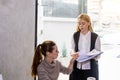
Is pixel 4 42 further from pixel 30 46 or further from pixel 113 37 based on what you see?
pixel 113 37

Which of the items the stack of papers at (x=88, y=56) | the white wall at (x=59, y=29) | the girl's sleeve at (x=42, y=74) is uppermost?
the white wall at (x=59, y=29)

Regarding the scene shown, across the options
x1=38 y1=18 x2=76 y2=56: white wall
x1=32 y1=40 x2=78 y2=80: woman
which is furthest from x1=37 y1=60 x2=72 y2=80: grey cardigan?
x1=38 y1=18 x2=76 y2=56: white wall

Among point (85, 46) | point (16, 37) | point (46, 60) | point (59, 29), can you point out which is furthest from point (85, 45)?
point (59, 29)

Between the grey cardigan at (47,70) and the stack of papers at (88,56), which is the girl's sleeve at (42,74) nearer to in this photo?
the grey cardigan at (47,70)

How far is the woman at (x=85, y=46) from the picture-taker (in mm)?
2377

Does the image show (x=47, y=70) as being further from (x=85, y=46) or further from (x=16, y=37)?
(x=16, y=37)

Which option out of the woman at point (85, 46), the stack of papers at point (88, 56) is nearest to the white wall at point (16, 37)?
the woman at point (85, 46)

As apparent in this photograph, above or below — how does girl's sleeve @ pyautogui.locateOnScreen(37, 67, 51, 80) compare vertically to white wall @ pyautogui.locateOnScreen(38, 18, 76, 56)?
below

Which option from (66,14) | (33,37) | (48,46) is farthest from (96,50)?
(66,14)

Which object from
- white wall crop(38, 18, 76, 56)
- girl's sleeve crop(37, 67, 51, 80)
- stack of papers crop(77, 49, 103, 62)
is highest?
white wall crop(38, 18, 76, 56)

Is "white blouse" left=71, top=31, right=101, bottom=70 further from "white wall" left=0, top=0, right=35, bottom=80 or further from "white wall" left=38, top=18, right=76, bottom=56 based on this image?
"white wall" left=38, top=18, right=76, bottom=56

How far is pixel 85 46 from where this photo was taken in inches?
94.5

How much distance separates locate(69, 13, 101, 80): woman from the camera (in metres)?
2.38

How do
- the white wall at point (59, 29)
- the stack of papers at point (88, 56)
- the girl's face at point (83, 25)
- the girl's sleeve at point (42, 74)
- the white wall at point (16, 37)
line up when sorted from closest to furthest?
the girl's sleeve at point (42, 74) → the stack of papers at point (88, 56) → the girl's face at point (83, 25) → the white wall at point (16, 37) → the white wall at point (59, 29)
